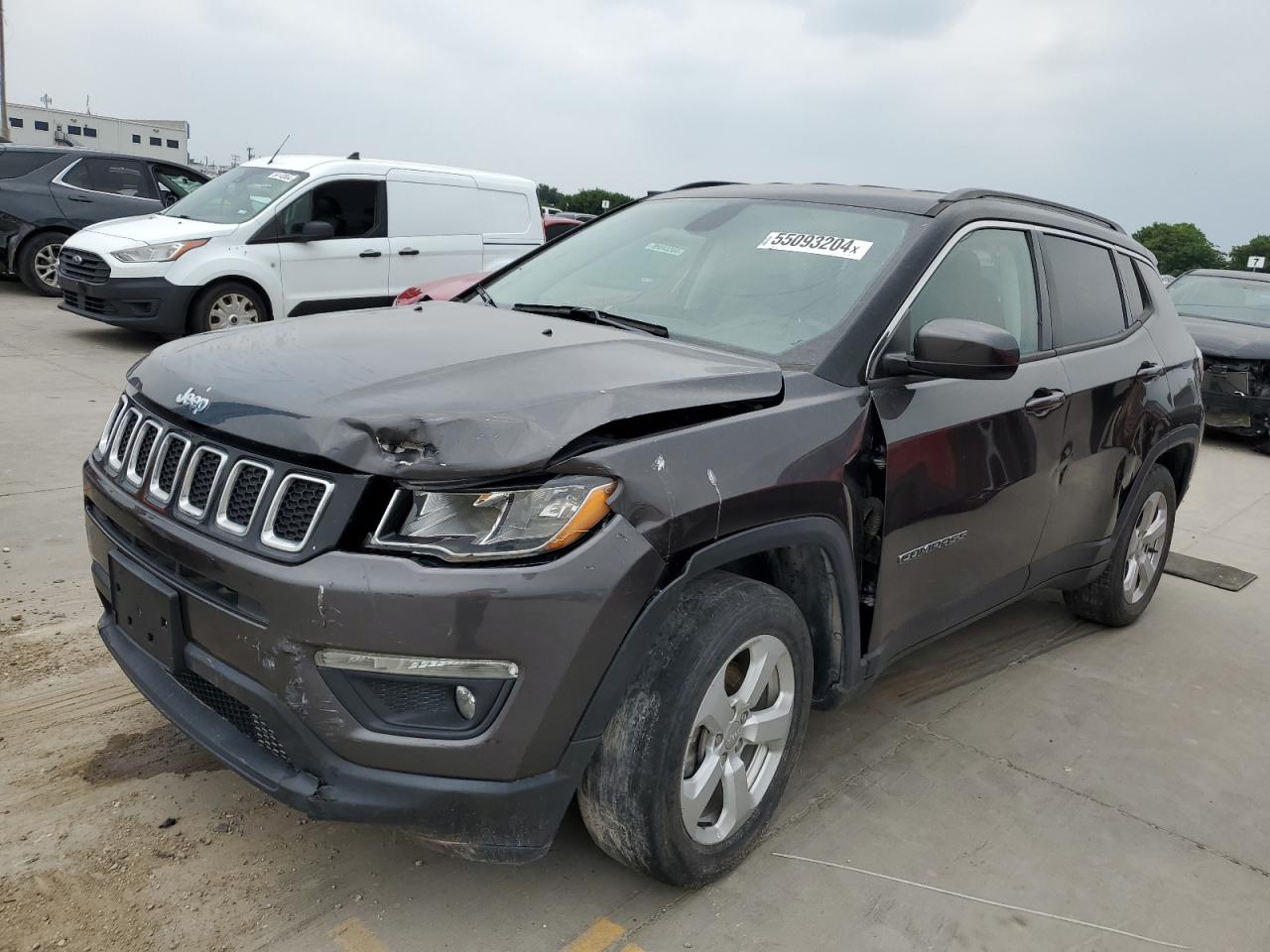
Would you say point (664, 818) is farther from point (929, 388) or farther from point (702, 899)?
point (929, 388)

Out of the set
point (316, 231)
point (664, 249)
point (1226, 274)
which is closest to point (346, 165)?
point (316, 231)

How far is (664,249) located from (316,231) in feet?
21.1

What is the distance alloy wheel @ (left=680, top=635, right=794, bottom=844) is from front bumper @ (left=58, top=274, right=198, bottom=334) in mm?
7768

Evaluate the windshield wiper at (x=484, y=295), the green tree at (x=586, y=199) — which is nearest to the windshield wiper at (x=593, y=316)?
the windshield wiper at (x=484, y=295)

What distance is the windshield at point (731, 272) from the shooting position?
9.86ft

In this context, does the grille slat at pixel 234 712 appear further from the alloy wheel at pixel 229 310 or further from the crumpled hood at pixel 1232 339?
the crumpled hood at pixel 1232 339

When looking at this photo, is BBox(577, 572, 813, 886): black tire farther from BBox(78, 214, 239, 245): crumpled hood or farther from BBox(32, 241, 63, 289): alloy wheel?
BBox(32, 241, 63, 289): alloy wheel

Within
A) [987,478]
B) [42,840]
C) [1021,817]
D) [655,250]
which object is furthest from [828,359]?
[42,840]

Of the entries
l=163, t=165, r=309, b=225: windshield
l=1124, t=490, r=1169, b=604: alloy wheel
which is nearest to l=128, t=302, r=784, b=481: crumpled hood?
l=1124, t=490, r=1169, b=604: alloy wheel

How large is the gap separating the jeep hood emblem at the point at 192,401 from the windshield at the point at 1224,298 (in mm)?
10349

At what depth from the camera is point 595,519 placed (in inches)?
83.0

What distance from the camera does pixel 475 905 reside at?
2473 mm

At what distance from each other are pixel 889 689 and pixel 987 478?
102 centimetres

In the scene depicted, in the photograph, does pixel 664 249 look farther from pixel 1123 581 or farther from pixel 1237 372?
pixel 1237 372
